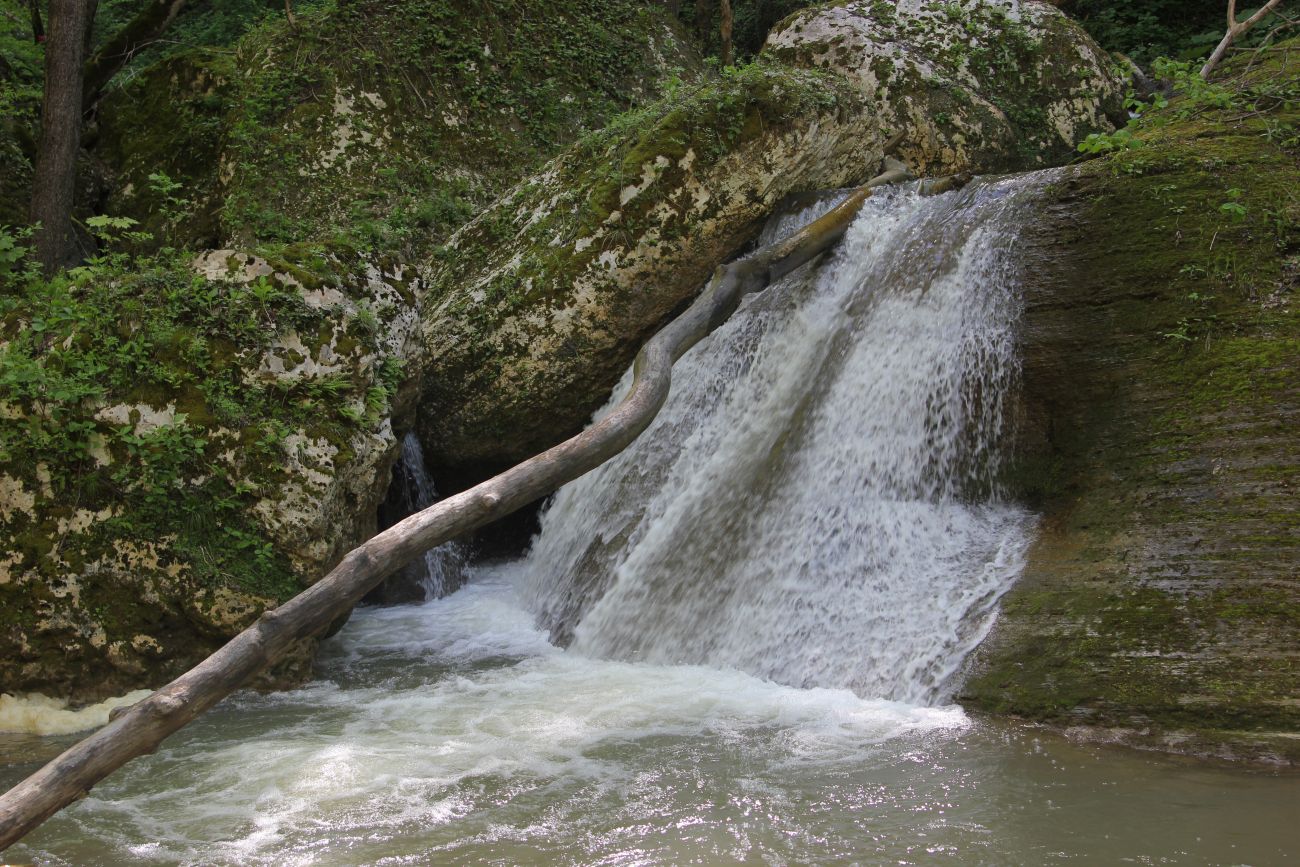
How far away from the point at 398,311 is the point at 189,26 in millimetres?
13907

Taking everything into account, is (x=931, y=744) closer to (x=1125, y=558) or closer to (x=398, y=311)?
(x=1125, y=558)

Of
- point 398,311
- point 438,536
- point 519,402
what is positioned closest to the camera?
point 438,536

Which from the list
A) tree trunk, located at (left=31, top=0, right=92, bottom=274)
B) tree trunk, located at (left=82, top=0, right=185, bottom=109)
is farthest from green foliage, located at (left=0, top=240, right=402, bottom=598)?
tree trunk, located at (left=82, top=0, right=185, bottom=109)

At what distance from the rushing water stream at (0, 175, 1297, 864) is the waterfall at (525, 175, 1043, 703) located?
0.07ft

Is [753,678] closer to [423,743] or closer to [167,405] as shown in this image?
[423,743]

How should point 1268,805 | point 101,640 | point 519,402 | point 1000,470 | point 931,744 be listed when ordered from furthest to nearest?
1. point 519,402
2. point 1000,470
3. point 101,640
4. point 931,744
5. point 1268,805

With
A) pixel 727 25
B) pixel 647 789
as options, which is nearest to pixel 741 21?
pixel 727 25

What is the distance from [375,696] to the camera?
616cm

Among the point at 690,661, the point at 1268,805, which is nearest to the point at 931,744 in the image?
the point at 1268,805

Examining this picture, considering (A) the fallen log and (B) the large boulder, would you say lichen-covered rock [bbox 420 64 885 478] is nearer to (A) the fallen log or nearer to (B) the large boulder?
(B) the large boulder

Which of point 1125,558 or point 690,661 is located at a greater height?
point 1125,558

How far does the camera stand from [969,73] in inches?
448

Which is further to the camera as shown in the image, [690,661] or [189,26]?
[189,26]

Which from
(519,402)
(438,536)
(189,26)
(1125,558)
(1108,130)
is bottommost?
(1125,558)
